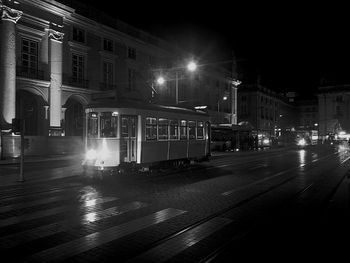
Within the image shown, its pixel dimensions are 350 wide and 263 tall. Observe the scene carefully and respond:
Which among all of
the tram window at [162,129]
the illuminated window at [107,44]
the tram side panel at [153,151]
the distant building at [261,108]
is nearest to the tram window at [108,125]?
the tram side panel at [153,151]

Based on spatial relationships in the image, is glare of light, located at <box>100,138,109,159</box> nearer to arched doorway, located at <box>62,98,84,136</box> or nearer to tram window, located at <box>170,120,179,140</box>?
tram window, located at <box>170,120,179,140</box>

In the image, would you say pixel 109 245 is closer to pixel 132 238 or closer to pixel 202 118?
pixel 132 238

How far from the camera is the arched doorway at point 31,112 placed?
31.5 metres

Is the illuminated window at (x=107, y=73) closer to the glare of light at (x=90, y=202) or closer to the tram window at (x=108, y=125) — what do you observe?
the tram window at (x=108, y=125)

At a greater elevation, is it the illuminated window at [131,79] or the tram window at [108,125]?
the illuminated window at [131,79]

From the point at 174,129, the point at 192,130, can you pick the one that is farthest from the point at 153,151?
the point at 192,130

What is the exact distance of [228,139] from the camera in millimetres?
43688

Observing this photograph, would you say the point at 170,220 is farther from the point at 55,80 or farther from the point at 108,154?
the point at 55,80

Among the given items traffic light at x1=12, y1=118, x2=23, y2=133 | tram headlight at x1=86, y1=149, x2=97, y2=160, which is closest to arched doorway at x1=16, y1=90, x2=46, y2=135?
traffic light at x1=12, y1=118, x2=23, y2=133

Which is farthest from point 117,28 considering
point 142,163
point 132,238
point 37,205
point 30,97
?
point 132,238

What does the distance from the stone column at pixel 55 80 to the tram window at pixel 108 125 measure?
1851 cm

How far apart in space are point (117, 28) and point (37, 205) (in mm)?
32978

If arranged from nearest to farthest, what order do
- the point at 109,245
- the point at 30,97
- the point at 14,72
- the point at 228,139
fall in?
1. the point at 109,245
2. the point at 14,72
3. the point at 30,97
4. the point at 228,139

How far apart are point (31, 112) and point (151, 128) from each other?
19.7 m
